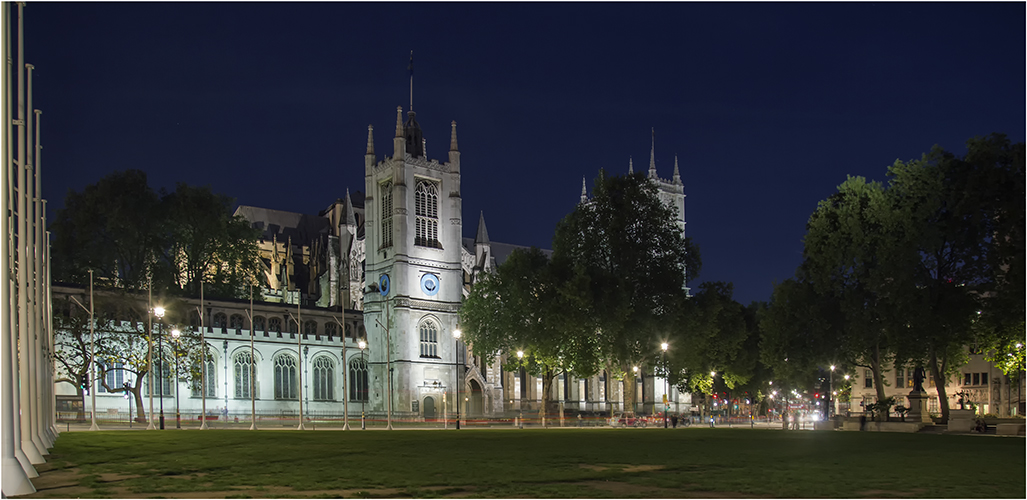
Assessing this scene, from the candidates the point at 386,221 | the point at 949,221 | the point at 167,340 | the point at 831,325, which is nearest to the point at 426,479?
the point at 949,221

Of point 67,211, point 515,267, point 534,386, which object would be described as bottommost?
point 534,386

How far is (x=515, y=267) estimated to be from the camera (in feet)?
207

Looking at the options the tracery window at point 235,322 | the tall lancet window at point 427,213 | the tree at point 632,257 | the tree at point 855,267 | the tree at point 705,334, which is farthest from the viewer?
the tall lancet window at point 427,213

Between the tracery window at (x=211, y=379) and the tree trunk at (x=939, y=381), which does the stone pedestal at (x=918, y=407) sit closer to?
the tree trunk at (x=939, y=381)

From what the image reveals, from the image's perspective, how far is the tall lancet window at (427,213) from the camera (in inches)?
3460

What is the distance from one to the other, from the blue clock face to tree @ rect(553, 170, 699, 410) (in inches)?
1103

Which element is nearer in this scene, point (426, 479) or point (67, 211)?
point (426, 479)

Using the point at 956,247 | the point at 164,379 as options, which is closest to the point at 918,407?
the point at 956,247

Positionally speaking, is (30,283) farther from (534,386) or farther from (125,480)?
(534,386)

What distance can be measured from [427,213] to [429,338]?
422 inches

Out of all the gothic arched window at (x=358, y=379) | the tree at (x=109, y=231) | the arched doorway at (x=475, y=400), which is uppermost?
the tree at (x=109, y=231)

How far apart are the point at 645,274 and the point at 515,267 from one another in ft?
27.1

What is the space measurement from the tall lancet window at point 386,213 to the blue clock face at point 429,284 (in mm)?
4162

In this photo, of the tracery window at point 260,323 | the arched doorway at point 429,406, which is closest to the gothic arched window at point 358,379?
the arched doorway at point 429,406
